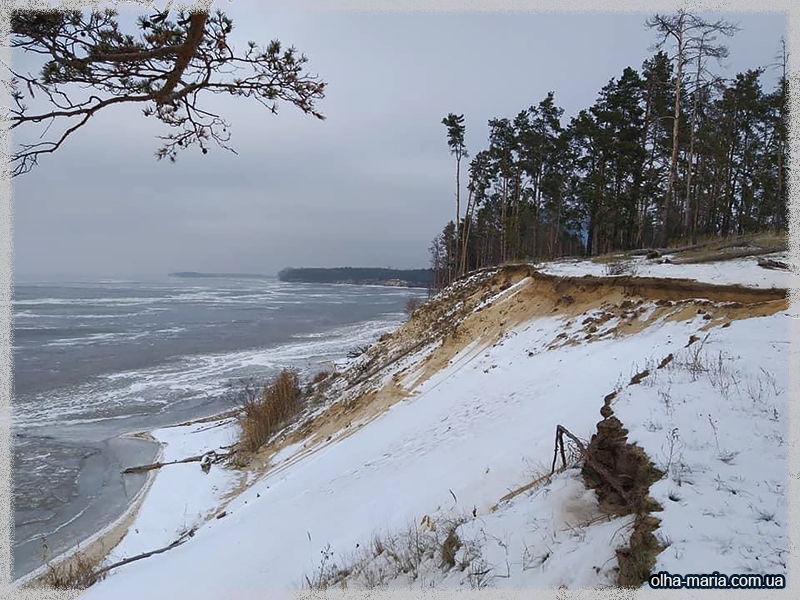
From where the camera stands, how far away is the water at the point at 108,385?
10656 millimetres

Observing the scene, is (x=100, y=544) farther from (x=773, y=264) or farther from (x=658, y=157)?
(x=658, y=157)

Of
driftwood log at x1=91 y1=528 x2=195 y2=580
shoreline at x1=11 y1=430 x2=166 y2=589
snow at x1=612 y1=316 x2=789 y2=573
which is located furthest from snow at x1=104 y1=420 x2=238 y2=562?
snow at x1=612 y1=316 x2=789 y2=573

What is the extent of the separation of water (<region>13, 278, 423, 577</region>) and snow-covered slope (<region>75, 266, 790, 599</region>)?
1947 mm

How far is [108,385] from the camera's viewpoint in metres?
22.0

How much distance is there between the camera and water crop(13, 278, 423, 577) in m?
10.7

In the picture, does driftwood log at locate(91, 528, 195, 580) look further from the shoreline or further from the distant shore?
the distant shore

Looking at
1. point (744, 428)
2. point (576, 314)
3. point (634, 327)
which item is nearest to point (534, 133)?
point (576, 314)

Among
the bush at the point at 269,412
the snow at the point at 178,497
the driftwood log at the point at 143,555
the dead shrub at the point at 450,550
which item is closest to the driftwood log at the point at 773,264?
the dead shrub at the point at 450,550

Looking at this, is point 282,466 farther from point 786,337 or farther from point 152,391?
point 152,391

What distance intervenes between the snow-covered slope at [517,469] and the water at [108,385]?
6.39ft

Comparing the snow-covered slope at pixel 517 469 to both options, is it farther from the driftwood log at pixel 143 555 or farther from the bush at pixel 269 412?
the bush at pixel 269 412

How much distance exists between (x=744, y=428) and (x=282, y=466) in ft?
29.0

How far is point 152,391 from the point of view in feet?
68.9

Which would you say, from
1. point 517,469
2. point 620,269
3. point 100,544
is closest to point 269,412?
point 100,544
